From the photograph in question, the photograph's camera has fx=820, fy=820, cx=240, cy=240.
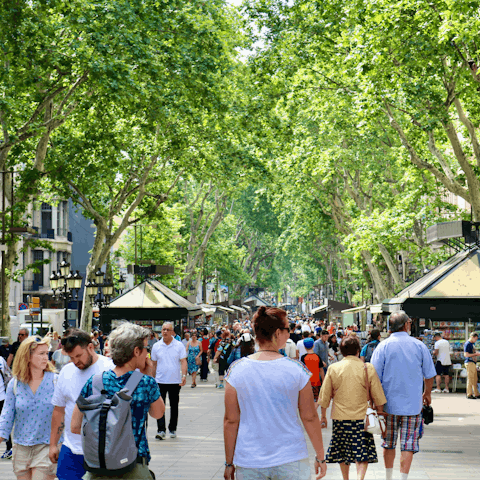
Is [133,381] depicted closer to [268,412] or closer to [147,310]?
[268,412]

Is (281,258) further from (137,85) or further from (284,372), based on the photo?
(284,372)

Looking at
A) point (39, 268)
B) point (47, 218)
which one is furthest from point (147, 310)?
point (47, 218)

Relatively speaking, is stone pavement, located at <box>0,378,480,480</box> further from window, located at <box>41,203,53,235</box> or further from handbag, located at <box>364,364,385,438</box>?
window, located at <box>41,203,53,235</box>

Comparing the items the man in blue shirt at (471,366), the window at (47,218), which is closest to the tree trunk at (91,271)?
the man in blue shirt at (471,366)

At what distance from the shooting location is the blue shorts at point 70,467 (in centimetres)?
542

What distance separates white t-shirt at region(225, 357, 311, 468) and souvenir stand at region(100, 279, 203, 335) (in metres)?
21.4

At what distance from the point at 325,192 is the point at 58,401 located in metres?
33.3

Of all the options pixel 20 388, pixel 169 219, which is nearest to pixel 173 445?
pixel 20 388

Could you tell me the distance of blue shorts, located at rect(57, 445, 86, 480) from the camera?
17.8ft

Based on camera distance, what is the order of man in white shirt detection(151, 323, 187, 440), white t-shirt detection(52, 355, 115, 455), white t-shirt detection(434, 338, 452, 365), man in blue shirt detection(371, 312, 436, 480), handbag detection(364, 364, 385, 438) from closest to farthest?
white t-shirt detection(52, 355, 115, 455) → handbag detection(364, 364, 385, 438) → man in blue shirt detection(371, 312, 436, 480) → man in white shirt detection(151, 323, 187, 440) → white t-shirt detection(434, 338, 452, 365)

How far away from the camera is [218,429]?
1320 cm

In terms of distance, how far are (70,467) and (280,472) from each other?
5.56ft

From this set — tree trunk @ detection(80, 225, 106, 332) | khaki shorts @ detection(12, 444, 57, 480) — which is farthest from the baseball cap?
tree trunk @ detection(80, 225, 106, 332)

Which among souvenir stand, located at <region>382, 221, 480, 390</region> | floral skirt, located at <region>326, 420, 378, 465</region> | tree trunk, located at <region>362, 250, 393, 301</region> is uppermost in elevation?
tree trunk, located at <region>362, 250, 393, 301</region>
